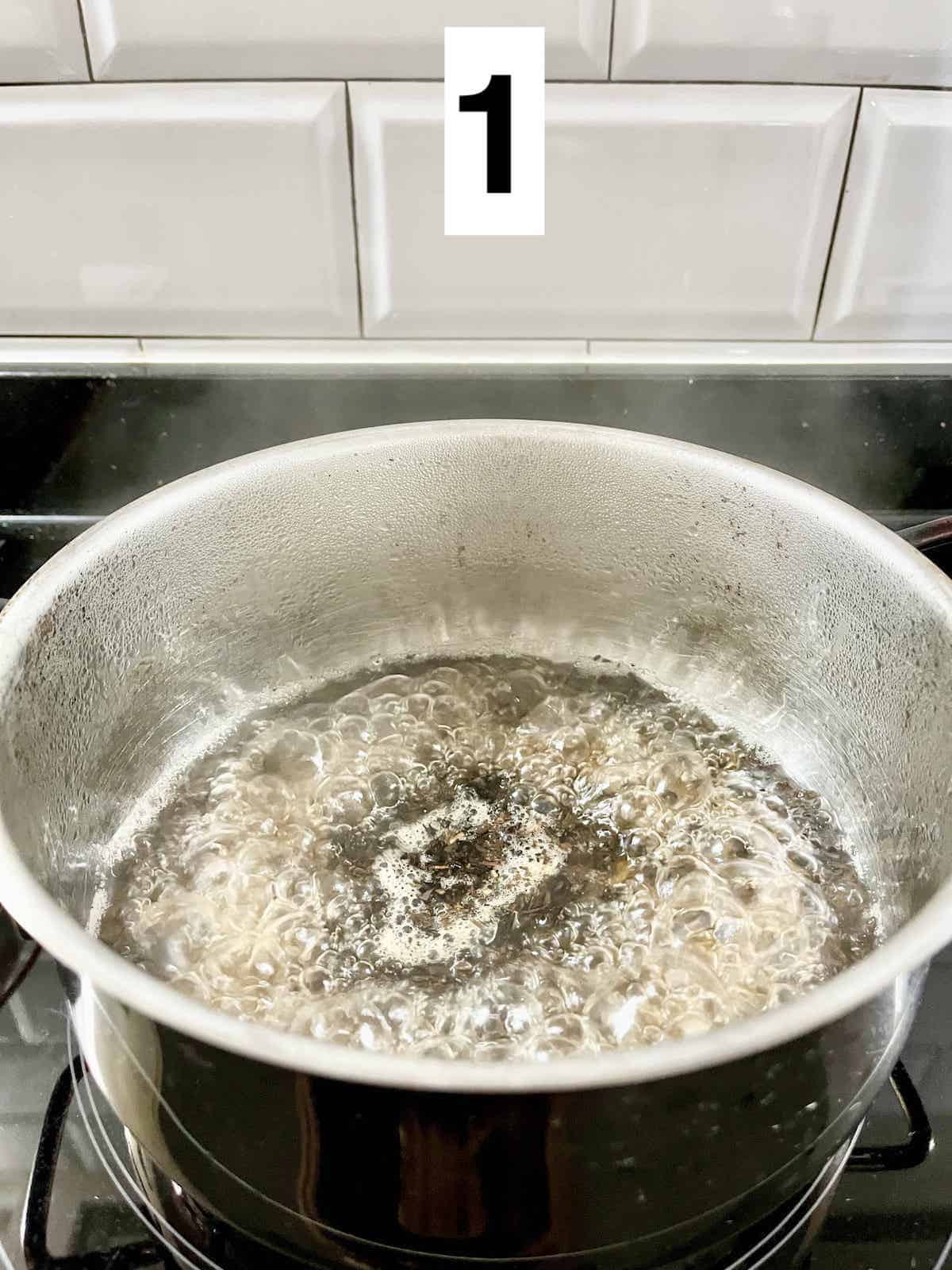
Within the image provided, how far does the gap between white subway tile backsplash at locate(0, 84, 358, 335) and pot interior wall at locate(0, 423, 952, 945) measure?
136 millimetres

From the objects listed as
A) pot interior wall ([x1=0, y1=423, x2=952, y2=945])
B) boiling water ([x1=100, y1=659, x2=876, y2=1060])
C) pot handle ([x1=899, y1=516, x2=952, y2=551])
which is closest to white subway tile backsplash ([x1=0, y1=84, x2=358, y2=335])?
pot interior wall ([x1=0, y1=423, x2=952, y2=945])

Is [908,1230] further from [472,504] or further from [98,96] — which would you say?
[98,96]

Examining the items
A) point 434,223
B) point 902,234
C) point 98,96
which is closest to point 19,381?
point 98,96

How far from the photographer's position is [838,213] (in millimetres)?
663

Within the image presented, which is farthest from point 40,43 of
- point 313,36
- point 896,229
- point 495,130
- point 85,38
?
point 896,229

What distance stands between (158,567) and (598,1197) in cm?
40

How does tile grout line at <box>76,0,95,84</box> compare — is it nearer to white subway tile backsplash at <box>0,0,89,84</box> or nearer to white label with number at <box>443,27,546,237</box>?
white subway tile backsplash at <box>0,0,89,84</box>

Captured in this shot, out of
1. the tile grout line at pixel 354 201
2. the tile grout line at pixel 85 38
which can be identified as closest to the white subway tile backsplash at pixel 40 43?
the tile grout line at pixel 85 38

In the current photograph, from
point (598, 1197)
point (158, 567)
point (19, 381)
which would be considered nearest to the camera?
point (598, 1197)

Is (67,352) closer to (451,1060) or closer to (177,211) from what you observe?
(177,211)

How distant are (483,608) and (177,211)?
12.7 inches

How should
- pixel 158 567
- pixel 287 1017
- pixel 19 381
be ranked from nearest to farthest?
1. pixel 287 1017
2. pixel 158 567
3. pixel 19 381

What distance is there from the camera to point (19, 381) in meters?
0.72

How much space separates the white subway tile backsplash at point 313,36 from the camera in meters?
0.60
